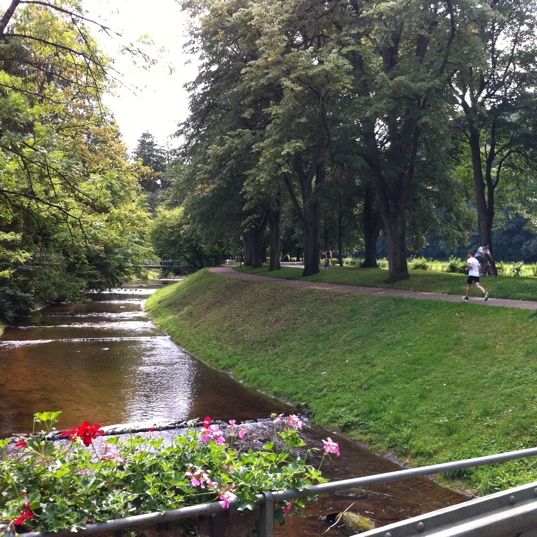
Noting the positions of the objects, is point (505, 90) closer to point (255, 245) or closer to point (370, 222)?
point (370, 222)

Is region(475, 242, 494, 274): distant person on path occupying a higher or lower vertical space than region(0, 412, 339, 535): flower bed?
higher

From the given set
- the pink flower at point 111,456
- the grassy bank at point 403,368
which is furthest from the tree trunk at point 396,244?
the pink flower at point 111,456

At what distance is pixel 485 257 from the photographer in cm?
2291

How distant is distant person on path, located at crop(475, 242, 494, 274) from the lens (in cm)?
2227

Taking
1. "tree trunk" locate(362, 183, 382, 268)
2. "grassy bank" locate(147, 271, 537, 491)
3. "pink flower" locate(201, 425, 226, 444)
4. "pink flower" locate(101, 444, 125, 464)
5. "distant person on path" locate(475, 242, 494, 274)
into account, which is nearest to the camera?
"pink flower" locate(101, 444, 125, 464)

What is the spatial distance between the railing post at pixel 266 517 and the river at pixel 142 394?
3769mm

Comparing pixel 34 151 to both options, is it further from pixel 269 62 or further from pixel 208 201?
pixel 208 201

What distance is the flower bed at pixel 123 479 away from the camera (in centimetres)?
295

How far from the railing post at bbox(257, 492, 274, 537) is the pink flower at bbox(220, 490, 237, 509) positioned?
0.77 feet

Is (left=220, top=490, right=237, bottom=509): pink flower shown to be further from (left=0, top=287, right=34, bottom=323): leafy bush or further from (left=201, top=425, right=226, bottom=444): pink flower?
(left=0, top=287, right=34, bottom=323): leafy bush

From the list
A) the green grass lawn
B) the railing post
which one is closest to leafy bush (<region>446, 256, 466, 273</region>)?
the green grass lawn

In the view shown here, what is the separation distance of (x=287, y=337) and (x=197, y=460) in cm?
1579

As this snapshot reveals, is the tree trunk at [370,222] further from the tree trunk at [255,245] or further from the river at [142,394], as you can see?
the river at [142,394]

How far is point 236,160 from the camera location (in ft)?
90.8
